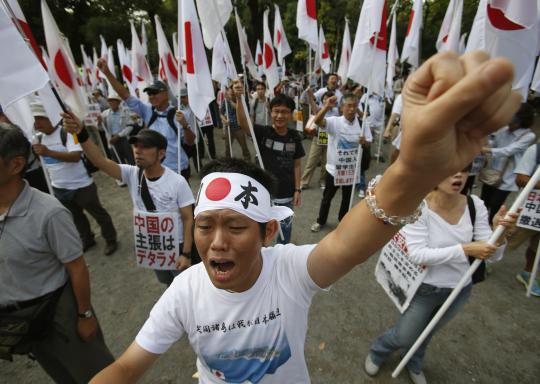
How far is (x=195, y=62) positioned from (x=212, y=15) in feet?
1.73

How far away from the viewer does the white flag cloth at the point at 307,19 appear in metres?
5.10

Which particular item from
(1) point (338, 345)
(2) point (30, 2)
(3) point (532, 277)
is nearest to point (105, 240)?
(1) point (338, 345)

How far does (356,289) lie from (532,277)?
2.03 m

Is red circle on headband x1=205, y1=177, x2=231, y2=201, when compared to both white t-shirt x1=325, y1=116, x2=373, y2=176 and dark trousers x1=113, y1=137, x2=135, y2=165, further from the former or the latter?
dark trousers x1=113, y1=137, x2=135, y2=165

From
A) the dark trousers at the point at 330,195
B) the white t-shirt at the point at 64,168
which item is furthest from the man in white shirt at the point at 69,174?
the dark trousers at the point at 330,195

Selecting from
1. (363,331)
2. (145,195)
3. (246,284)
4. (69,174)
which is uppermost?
(246,284)

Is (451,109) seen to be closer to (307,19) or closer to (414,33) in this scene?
(307,19)

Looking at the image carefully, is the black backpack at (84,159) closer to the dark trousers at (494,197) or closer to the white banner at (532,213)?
the white banner at (532,213)

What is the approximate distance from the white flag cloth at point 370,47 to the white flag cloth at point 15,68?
360 cm

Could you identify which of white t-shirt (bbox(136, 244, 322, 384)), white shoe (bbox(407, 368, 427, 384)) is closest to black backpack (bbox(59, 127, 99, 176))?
white t-shirt (bbox(136, 244, 322, 384))

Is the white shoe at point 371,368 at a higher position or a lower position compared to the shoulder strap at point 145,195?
lower

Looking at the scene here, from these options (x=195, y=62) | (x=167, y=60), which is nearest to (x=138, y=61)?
(x=167, y=60)

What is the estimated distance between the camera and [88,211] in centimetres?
433

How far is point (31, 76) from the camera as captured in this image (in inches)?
81.1
